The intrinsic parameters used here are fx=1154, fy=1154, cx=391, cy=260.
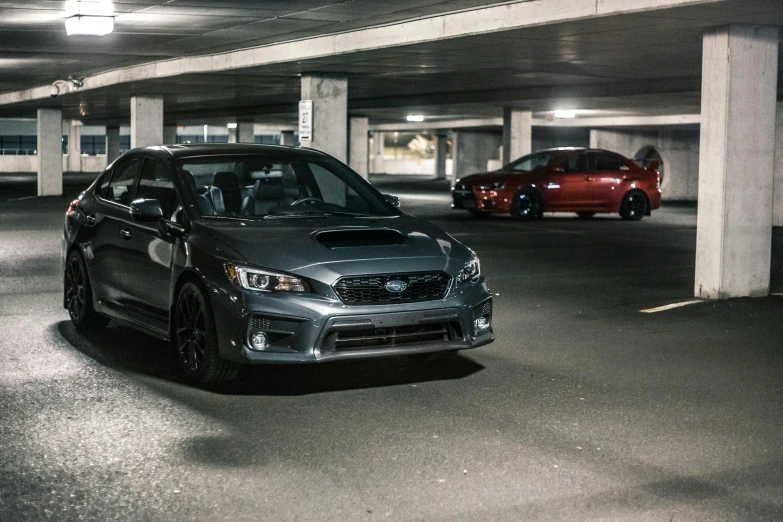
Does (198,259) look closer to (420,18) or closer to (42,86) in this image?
(420,18)

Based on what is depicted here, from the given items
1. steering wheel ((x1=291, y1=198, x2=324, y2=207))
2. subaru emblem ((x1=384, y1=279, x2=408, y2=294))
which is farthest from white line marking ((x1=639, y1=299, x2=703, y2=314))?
subaru emblem ((x1=384, y1=279, x2=408, y2=294))

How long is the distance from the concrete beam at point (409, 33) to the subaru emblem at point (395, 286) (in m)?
5.21

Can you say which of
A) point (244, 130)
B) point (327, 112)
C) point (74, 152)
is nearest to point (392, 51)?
point (327, 112)

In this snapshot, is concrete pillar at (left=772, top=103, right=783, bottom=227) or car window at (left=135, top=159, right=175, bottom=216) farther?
concrete pillar at (left=772, top=103, right=783, bottom=227)

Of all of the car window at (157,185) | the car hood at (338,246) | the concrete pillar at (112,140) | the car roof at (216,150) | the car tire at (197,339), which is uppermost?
the concrete pillar at (112,140)

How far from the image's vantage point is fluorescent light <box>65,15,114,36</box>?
14883 millimetres

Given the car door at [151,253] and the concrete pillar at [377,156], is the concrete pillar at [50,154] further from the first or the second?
the concrete pillar at [377,156]

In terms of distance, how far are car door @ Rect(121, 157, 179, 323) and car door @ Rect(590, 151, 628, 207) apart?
59.8 ft

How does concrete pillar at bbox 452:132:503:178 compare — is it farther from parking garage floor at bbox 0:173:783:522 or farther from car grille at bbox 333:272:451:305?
car grille at bbox 333:272:451:305

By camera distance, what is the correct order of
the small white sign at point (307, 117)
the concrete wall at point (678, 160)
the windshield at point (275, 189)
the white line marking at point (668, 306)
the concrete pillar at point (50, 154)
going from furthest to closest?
the concrete wall at point (678, 160)
the concrete pillar at point (50, 154)
the small white sign at point (307, 117)
the white line marking at point (668, 306)
the windshield at point (275, 189)

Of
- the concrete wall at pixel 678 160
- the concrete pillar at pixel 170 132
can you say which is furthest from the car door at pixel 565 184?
the concrete pillar at pixel 170 132

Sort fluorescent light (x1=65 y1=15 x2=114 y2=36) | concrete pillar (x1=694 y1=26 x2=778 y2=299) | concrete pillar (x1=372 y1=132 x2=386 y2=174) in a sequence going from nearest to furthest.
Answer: concrete pillar (x1=694 y1=26 x2=778 y2=299) < fluorescent light (x1=65 y1=15 x2=114 y2=36) < concrete pillar (x1=372 y1=132 x2=386 y2=174)

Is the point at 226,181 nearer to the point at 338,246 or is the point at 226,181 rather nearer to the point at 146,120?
the point at 338,246

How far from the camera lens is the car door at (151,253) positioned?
7.84 metres
